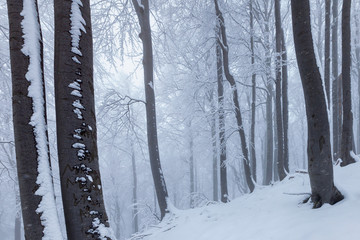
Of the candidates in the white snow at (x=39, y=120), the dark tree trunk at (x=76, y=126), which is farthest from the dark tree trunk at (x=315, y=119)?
the white snow at (x=39, y=120)

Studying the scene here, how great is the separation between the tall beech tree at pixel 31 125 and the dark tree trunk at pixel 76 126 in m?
0.15

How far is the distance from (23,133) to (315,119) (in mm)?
3245

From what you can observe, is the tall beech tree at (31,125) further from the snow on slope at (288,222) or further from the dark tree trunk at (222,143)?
the dark tree trunk at (222,143)

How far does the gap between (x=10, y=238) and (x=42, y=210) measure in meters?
38.2

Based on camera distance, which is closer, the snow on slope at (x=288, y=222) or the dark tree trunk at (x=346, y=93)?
the snow on slope at (x=288, y=222)

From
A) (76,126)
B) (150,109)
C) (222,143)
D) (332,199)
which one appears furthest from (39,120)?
(222,143)

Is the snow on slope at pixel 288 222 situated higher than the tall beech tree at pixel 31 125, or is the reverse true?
the tall beech tree at pixel 31 125

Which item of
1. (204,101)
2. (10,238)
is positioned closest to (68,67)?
(204,101)

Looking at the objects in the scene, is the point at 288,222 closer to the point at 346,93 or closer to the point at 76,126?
the point at 76,126

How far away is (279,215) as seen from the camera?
3240 mm

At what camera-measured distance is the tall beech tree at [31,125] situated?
2.08m

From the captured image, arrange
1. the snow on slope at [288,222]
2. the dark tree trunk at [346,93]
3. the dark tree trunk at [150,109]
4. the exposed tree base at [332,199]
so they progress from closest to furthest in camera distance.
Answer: the snow on slope at [288,222]
the exposed tree base at [332,199]
the dark tree trunk at [346,93]
the dark tree trunk at [150,109]

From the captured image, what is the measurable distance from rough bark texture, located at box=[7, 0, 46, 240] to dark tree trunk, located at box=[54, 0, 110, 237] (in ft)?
0.81

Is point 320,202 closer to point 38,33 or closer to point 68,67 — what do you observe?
point 68,67
